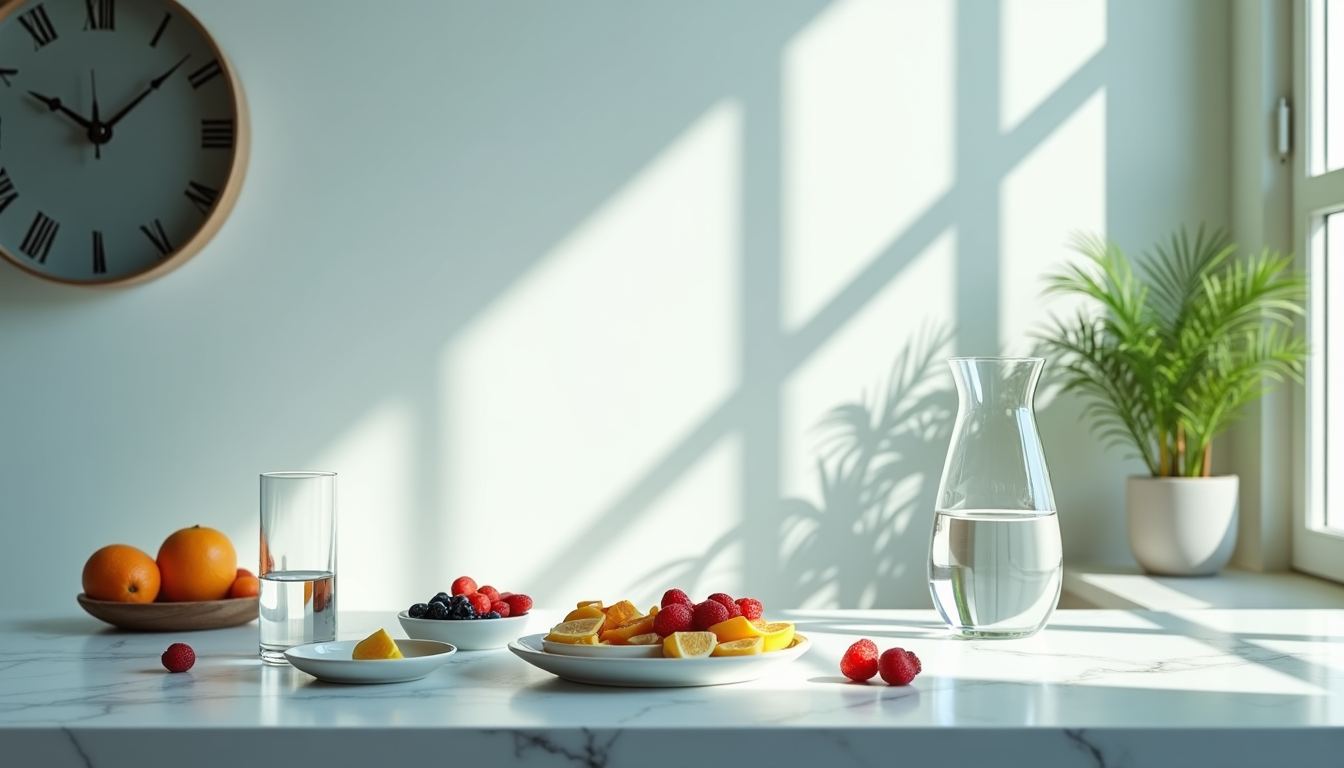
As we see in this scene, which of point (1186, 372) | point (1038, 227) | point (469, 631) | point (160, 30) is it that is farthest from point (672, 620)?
point (160, 30)

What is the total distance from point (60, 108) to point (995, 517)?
2.10 meters

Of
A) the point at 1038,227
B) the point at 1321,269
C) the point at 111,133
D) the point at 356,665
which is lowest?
the point at 356,665

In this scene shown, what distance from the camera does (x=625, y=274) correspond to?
2.60 m

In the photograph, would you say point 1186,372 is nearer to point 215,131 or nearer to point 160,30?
point 215,131

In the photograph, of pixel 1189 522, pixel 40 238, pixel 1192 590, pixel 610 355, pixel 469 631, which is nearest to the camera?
pixel 469 631

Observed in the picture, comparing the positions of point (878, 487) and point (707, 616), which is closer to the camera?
point (707, 616)

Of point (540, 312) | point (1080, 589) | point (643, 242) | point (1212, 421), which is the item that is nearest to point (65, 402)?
point (540, 312)

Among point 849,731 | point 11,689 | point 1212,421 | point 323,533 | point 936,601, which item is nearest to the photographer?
point 849,731

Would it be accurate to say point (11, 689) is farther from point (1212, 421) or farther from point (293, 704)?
point (1212, 421)

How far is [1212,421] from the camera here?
2.36m

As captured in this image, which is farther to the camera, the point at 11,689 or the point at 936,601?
the point at 936,601

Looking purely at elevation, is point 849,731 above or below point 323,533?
below

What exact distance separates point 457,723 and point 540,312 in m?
1.67

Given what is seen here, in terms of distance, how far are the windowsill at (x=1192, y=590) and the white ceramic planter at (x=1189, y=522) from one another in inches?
1.5
